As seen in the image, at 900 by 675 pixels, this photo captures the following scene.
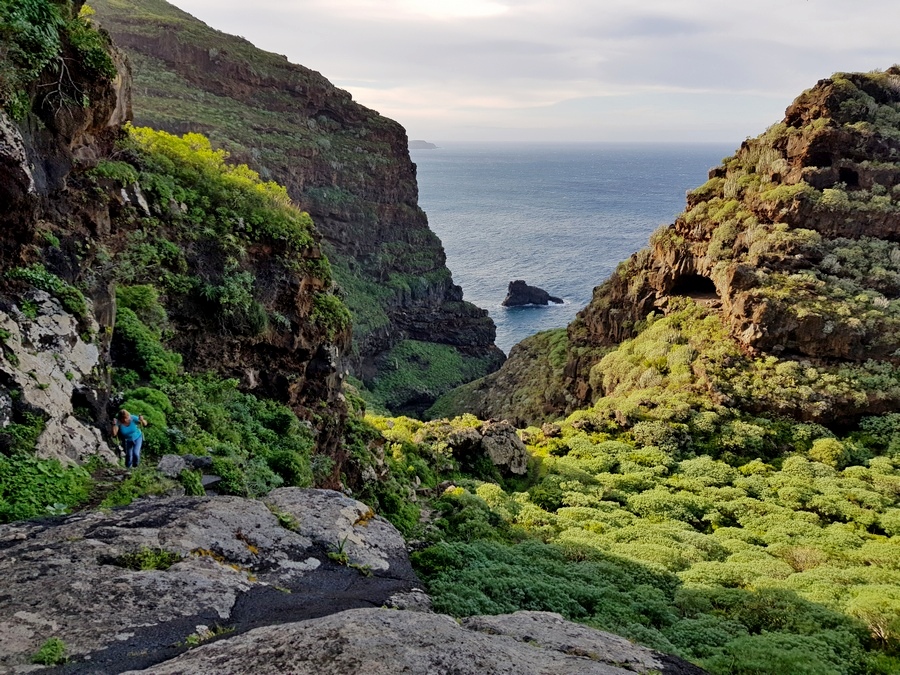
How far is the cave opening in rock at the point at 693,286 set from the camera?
135 ft

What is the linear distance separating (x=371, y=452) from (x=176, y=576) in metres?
14.4

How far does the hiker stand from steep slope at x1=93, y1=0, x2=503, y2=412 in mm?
58623

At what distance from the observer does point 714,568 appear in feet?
58.6

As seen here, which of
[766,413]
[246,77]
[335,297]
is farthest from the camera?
[246,77]

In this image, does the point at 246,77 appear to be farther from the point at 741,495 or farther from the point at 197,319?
the point at 741,495

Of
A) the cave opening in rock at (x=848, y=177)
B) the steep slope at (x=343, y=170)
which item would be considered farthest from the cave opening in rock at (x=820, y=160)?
the steep slope at (x=343, y=170)

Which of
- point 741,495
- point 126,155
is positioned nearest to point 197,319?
point 126,155

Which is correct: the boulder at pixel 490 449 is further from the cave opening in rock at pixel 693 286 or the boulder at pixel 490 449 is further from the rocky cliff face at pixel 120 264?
the cave opening in rock at pixel 693 286

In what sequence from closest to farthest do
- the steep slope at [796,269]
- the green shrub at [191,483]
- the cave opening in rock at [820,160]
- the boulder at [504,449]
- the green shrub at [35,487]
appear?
the green shrub at [35,487] < the green shrub at [191,483] < the boulder at [504,449] < the steep slope at [796,269] < the cave opening in rock at [820,160]

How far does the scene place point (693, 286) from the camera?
42.2m

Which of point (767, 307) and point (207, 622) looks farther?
point (767, 307)

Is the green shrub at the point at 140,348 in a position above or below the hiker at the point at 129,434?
above

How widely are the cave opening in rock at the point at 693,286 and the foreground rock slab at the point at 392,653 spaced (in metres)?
36.6

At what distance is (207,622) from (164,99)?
75.7 m
